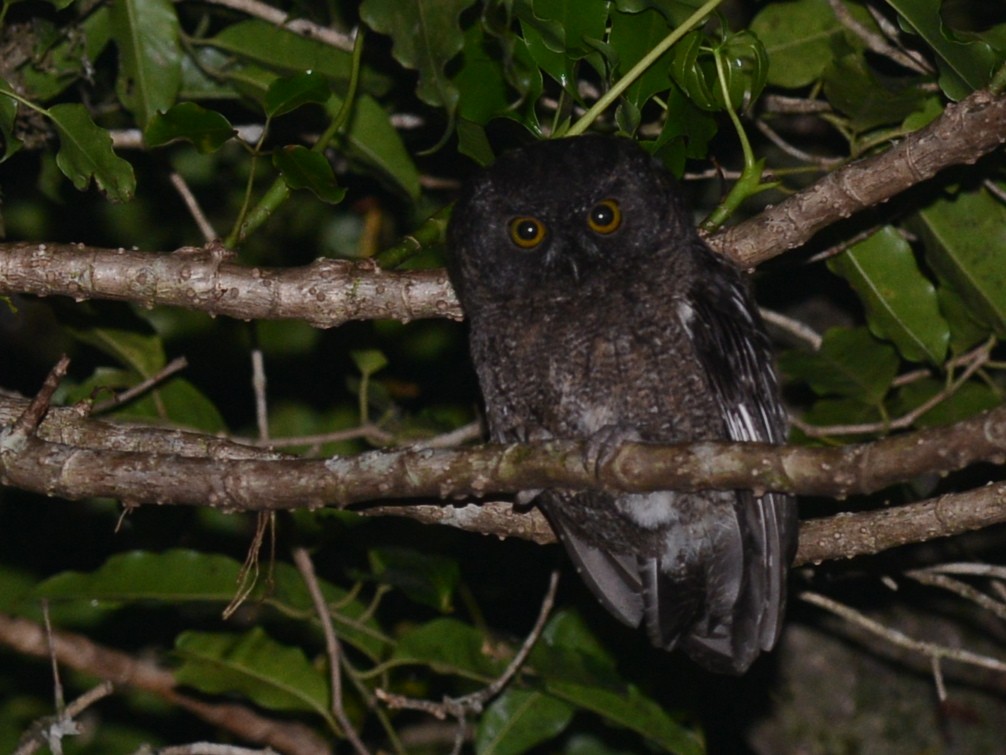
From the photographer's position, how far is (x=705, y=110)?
3418 mm

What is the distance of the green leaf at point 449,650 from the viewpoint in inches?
167

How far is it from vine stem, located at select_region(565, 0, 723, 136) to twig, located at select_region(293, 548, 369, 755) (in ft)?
6.00

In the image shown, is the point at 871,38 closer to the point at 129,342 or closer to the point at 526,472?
the point at 526,472

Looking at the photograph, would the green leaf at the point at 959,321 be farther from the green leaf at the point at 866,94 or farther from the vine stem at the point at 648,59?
the vine stem at the point at 648,59

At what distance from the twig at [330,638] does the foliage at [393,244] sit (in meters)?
0.07

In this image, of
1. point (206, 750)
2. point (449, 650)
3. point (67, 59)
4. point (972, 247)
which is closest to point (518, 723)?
point (449, 650)

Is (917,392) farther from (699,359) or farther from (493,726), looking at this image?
(493,726)

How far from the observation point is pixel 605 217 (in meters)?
3.60

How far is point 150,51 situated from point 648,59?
1595mm

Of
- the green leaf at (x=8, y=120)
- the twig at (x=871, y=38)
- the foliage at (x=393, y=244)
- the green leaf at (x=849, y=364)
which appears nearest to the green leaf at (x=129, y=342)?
the foliage at (x=393, y=244)

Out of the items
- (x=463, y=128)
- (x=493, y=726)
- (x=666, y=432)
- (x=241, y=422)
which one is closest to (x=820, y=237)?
(x=666, y=432)

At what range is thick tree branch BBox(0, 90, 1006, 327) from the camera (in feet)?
10.6

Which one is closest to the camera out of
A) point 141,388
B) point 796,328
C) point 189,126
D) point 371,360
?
point 189,126

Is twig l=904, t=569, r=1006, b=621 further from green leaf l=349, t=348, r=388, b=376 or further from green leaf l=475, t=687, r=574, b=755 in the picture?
green leaf l=349, t=348, r=388, b=376
